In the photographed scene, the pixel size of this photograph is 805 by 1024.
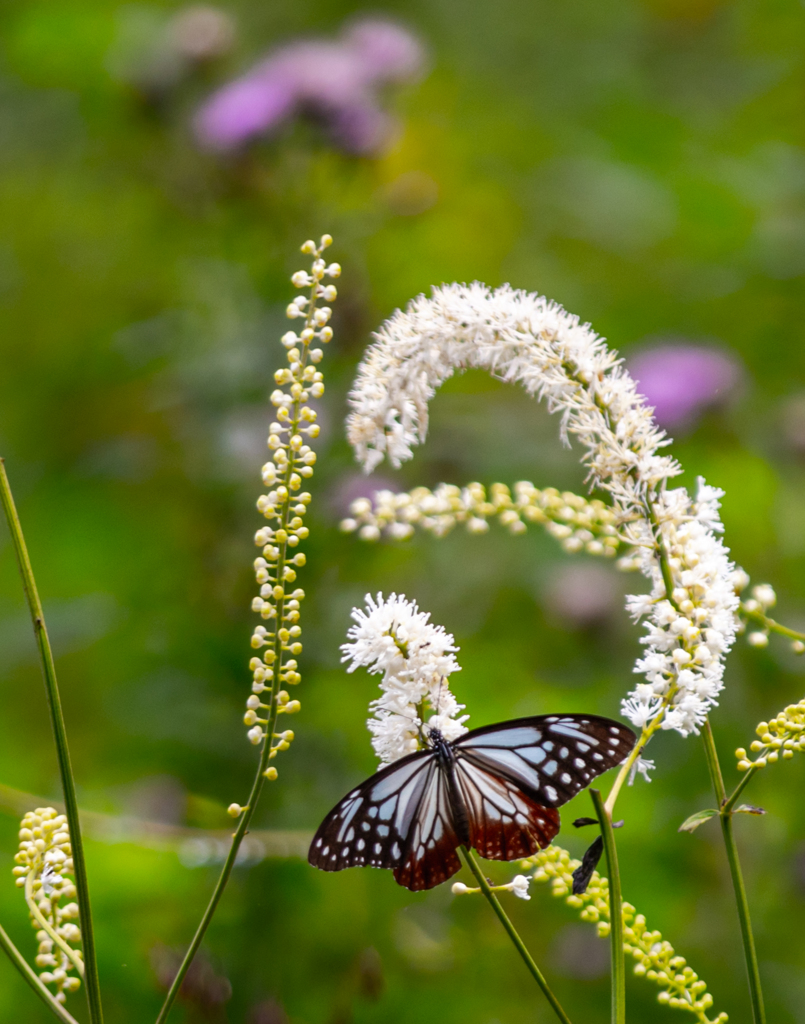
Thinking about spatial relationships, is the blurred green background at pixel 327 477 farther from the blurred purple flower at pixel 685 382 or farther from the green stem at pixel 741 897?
the green stem at pixel 741 897

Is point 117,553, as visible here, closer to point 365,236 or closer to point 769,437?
point 365,236

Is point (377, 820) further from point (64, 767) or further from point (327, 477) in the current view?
point (327, 477)

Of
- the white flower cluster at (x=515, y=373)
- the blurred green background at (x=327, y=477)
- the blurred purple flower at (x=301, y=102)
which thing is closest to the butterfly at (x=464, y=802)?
the white flower cluster at (x=515, y=373)

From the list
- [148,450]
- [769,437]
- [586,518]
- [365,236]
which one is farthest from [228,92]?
[586,518]

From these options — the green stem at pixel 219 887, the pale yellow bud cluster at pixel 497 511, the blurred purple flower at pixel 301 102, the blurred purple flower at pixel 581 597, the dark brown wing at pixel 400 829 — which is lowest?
the green stem at pixel 219 887

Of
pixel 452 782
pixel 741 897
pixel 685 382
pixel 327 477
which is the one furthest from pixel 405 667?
pixel 685 382

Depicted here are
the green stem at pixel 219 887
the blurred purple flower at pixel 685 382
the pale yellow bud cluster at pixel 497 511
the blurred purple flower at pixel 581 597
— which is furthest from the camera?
the blurred purple flower at pixel 581 597
